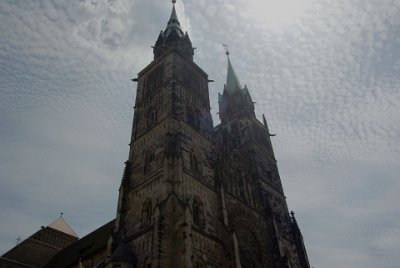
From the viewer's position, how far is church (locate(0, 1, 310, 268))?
20234 millimetres

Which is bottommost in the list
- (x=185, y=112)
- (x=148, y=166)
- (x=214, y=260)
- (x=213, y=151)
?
(x=214, y=260)

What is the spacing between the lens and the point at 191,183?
23281 millimetres

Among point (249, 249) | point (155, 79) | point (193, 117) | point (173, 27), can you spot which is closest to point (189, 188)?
point (249, 249)

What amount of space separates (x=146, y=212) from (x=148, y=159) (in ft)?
15.4

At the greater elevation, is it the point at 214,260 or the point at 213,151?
the point at 213,151

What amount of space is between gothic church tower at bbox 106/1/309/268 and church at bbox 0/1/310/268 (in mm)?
71

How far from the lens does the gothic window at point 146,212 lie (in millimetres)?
21766

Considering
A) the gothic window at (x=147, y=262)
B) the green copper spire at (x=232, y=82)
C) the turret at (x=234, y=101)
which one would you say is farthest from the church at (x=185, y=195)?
the green copper spire at (x=232, y=82)

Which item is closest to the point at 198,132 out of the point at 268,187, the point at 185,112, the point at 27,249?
the point at 185,112

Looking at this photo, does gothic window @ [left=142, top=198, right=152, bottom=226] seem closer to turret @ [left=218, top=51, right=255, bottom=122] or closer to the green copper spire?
turret @ [left=218, top=51, right=255, bottom=122]

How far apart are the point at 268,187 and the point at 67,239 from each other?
78.8ft

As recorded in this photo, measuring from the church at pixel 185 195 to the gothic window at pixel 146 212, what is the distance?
0.23 ft

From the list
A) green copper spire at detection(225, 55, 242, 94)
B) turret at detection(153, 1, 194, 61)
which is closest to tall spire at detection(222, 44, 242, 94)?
green copper spire at detection(225, 55, 242, 94)

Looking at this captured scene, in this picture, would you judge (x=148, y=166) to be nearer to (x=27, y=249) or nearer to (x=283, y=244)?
(x=283, y=244)
